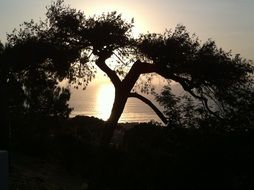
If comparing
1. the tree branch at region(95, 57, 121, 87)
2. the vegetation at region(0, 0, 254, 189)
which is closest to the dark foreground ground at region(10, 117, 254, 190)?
the vegetation at region(0, 0, 254, 189)

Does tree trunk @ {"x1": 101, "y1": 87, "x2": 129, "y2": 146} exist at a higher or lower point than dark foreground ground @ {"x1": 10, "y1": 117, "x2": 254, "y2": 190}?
higher

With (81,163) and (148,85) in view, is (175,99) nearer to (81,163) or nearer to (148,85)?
(148,85)

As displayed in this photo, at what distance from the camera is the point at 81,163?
23.8 m

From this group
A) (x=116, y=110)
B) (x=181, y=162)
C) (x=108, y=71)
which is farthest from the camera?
(x=108, y=71)

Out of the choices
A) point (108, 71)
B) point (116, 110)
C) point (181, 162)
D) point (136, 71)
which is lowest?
point (181, 162)

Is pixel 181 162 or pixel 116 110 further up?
pixel 116 110

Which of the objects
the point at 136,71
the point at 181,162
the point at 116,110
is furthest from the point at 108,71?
the point at 181,162

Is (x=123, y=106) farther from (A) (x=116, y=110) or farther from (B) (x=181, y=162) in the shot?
(B) (x=181, y=162)

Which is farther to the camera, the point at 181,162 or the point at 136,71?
the point at 136,71

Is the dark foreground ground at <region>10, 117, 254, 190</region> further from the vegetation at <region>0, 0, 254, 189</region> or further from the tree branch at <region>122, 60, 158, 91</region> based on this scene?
the tree branch at <region>122, 60, 158, 91</region>

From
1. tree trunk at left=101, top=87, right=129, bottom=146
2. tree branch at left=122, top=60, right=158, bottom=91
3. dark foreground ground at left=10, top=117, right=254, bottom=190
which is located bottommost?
dark foreground ground at left=10, top=117, right=254, bottom=190

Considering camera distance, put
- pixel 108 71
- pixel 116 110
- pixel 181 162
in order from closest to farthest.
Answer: pixel 181 162 < pixel 116 110 < pixel 108 71

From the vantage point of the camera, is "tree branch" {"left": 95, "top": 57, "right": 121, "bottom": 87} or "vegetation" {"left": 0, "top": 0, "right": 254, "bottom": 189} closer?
"vegetation" {"left": 0, "top": 0, "right": 254, "bottom": 189}

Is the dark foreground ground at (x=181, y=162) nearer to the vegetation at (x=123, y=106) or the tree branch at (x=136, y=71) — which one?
the vegetation at (x=123, y=106)
